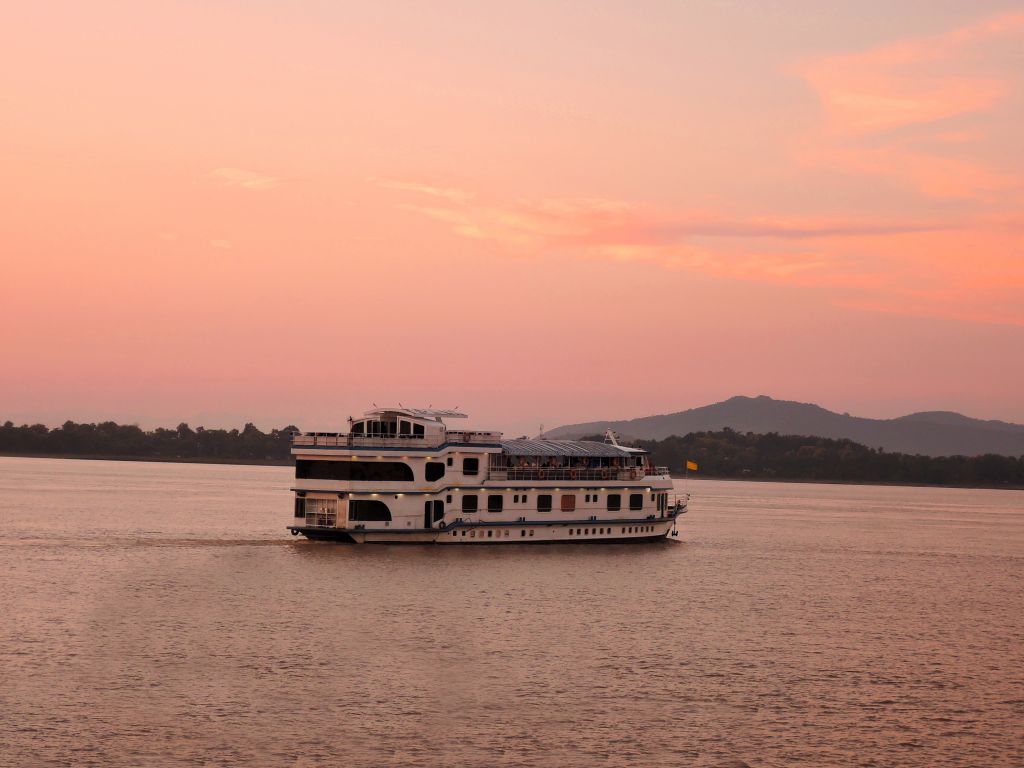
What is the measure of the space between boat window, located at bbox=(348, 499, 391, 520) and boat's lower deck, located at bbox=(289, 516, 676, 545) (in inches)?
28.0

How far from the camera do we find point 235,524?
10938cm

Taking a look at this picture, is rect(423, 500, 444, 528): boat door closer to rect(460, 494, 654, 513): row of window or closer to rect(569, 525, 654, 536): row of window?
rect(460, 494, 654, 513): row of window

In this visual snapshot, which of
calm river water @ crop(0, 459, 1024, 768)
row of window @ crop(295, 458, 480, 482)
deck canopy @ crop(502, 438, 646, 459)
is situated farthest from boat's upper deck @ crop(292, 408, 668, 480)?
calm river water @ crop(0, 459, 1024, 768)

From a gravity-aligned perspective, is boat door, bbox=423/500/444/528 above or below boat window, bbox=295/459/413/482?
below

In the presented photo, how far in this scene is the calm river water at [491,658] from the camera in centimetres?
3272

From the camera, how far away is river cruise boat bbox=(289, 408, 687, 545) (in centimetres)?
6988

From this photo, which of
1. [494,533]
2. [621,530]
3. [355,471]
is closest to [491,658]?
[355,471]

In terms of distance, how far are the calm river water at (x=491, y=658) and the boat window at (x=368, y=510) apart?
2274mm

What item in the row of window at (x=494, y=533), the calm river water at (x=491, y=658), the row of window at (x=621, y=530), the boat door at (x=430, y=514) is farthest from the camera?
the row of window at (x=621, y=530)

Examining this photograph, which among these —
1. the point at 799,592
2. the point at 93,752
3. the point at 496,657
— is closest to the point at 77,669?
the point at 93,752

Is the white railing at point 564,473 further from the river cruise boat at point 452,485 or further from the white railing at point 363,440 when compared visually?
the white railing at point 363,440

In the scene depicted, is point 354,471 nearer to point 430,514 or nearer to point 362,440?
point 362,440

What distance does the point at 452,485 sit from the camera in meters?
72.7

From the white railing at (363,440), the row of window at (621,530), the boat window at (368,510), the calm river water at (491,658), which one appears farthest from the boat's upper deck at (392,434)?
the row of window at (621,530)
